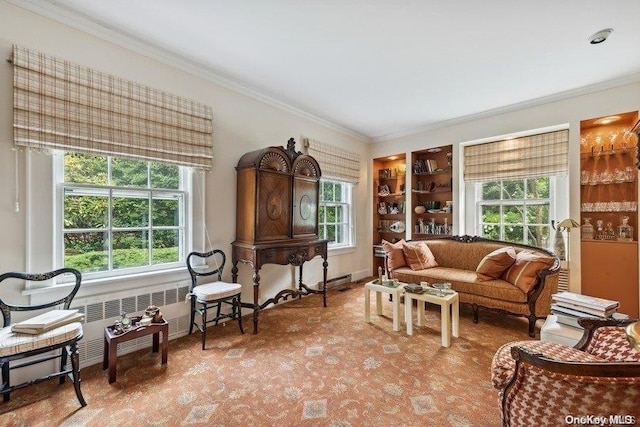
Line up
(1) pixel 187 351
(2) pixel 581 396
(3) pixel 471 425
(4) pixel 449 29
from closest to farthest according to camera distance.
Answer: (2) pixel 581 396 → (3) pixel 471 425 → (4) pixel 449 29 → (1) pixel 187 351

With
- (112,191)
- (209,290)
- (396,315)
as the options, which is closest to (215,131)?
(112,191)

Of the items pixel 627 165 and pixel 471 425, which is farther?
pixel 627 165

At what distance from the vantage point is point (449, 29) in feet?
7.23

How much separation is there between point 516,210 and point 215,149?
13.5ft

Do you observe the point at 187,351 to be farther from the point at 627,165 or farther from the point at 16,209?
the point at 627,165

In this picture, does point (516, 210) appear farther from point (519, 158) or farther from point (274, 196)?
point (274, 196)

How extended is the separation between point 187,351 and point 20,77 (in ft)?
7.87

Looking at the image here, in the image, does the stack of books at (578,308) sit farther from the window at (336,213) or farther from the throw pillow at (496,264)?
the window at (336,213)

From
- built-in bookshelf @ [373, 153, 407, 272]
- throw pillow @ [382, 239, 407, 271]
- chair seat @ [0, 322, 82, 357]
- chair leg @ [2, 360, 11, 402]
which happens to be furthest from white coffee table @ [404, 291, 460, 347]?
chair leg @ [2, 360, 11, 402]

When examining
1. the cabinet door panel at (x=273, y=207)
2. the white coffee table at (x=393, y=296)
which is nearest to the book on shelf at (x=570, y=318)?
the white coffee table at (x=393, y=296)

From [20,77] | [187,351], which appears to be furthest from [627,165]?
[20,77]

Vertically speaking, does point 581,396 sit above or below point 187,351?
above

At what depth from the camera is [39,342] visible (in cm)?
162

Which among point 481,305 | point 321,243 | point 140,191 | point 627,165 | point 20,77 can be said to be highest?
point 20,77
